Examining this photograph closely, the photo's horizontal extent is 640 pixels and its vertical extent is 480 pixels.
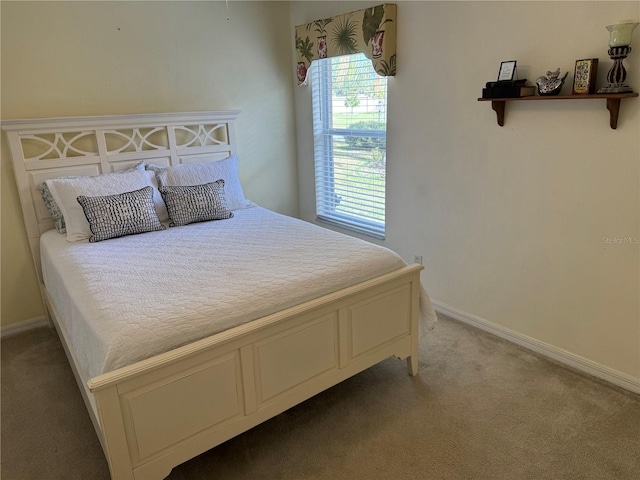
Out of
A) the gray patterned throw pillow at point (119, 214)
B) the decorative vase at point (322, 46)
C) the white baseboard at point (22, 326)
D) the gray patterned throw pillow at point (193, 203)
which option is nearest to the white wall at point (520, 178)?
the decorative vase at point (322, 46)

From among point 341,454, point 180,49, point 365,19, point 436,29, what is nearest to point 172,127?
point 180,49

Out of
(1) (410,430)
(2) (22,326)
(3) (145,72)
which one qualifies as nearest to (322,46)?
(3) (145,72)

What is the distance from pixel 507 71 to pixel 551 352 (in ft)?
5.18

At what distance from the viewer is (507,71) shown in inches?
95.6

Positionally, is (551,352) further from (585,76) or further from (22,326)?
(22,326)

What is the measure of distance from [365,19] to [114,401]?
2.74 metres

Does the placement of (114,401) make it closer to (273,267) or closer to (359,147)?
(273,267)

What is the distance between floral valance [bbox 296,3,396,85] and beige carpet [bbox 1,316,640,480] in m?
1.98

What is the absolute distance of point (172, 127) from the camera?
133 inches

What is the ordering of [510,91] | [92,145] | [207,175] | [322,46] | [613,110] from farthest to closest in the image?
[322,46], [207,175], [92,145], [510,91], [613,110]

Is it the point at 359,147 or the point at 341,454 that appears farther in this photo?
the point at 359,147

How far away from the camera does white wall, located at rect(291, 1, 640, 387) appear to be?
2199 mm

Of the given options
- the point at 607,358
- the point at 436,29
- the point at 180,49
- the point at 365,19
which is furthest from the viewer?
the point at 180,49

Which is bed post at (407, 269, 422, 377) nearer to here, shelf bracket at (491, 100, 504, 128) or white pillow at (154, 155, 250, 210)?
shelf bracket at (491, 100, 504, 128)
